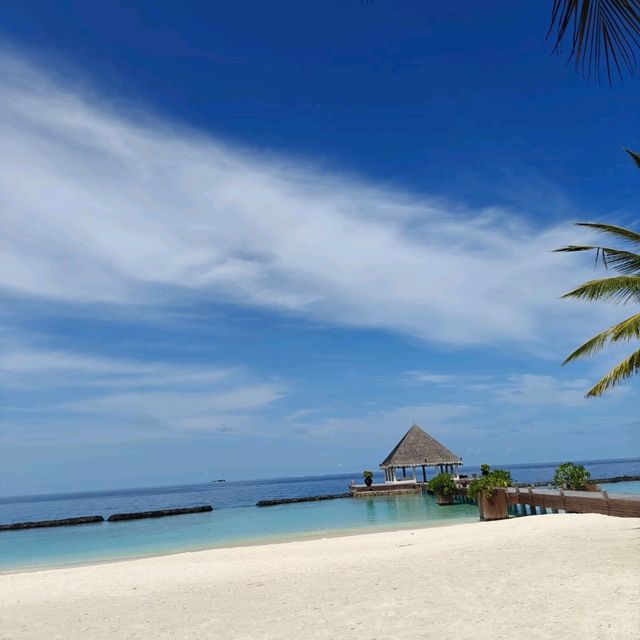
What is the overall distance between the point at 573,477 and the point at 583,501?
4924 millimetres

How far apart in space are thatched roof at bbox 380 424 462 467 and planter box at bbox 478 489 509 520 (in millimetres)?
27705

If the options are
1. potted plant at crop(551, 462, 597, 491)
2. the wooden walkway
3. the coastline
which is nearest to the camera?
the wooden walkway

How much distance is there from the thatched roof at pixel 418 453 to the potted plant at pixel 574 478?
90.2 feet

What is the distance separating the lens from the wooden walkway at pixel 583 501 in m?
15.7

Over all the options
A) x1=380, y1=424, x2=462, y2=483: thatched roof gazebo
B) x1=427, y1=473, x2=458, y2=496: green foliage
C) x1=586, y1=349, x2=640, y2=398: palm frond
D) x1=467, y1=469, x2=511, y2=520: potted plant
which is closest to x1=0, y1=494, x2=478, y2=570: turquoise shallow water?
x1=427, y1=473, x2=458, y2=496: green foliage

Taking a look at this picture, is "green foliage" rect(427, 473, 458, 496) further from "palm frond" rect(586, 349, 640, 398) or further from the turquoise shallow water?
"palm frond" rect(586, 349, 640, 398)

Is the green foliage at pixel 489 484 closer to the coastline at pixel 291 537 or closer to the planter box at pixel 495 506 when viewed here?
the planter box at pixel 495 506

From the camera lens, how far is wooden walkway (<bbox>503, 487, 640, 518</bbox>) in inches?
619

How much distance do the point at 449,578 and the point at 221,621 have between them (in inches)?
143

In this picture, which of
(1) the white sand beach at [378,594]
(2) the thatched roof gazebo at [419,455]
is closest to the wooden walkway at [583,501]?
(1) the white sand beach at [378,594]

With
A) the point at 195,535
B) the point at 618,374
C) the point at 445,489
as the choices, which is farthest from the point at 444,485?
the point at 618,374

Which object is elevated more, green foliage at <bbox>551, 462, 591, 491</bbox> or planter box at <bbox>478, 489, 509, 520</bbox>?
green foliage at <bbox>551, 462, 591, 491</bbox>

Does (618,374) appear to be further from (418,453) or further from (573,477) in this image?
(418,453)

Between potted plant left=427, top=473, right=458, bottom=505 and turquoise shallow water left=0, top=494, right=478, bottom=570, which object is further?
potted plant left=427, top=473, right=458, bottom=505
